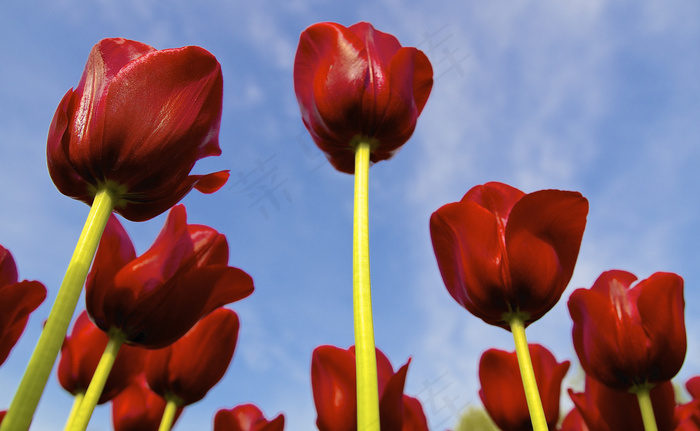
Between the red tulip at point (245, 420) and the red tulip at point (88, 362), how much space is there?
0.16 meters

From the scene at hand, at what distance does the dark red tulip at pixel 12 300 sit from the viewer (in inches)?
27.7

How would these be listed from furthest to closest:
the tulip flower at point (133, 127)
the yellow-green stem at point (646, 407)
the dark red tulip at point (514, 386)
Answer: the dark red tulip at point (514, 386)
the yellow-green stem at point (646, 407)
the tulip flower at point (133, 127)

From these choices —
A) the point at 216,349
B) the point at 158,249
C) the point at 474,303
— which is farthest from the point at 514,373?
the point at 158,249

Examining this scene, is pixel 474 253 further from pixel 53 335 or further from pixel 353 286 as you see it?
pixel 53 335

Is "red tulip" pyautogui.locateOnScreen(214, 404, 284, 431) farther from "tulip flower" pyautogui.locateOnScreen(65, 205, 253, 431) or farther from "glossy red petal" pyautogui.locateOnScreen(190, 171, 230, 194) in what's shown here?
"glossy red petal" pyautogui.locateOnScreen(190, 171, 230, 194)

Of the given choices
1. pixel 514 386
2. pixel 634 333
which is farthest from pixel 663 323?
pixel 514 386

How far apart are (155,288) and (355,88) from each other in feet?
1.24

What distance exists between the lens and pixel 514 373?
1.07 metres

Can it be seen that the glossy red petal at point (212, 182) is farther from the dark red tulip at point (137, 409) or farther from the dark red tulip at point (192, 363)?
the dark red tulip at point (137, 409)

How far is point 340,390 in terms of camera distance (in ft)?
3.00

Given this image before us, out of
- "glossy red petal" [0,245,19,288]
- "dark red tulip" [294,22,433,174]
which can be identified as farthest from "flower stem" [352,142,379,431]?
"glossy red petal" [0,245,19,288]

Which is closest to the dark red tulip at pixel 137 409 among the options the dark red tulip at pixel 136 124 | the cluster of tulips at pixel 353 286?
the cluster of tulips at pixel 353 286

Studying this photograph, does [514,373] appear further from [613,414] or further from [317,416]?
[317,416]

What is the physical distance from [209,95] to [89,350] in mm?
579
